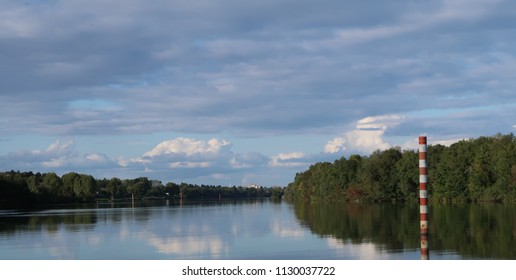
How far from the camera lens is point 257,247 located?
23719mm

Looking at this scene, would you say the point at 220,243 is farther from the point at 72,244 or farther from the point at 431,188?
the point at 431,188

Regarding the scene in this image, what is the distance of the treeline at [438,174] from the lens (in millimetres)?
89375

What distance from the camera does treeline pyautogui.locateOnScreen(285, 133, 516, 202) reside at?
89.4 metres

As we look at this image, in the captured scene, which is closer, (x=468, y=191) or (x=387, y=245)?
(x=387, y=245)

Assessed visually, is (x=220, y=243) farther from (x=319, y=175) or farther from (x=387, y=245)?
(x=319, y=175)

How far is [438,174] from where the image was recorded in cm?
10225
